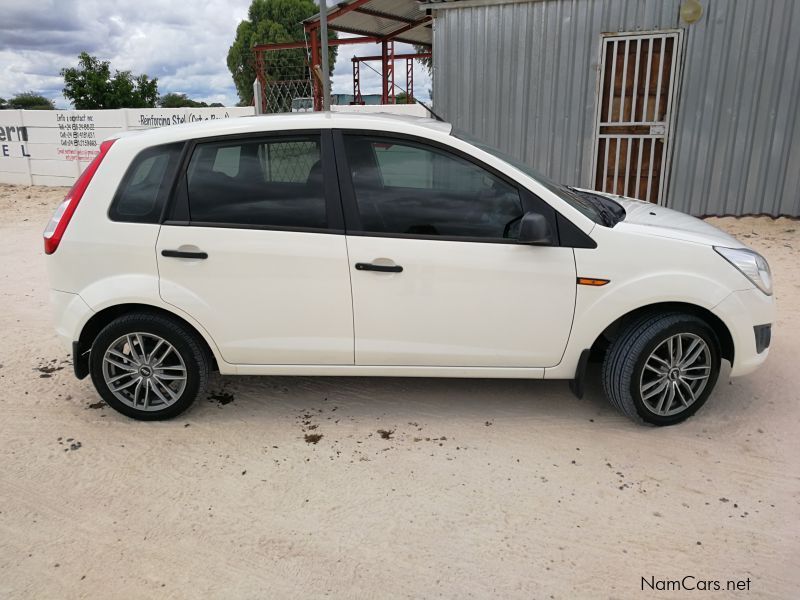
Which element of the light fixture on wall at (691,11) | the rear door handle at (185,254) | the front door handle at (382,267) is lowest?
the front door handle at (382,267)

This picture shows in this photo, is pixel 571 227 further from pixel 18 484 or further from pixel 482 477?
pixel 18 484

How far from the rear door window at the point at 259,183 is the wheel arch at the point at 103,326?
0.58 meters

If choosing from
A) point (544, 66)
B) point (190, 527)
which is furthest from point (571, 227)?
point (544, 66)

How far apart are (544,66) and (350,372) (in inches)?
289

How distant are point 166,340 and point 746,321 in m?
3.26

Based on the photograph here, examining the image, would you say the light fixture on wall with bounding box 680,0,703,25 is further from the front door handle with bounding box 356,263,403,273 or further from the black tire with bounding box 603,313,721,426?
the front door handle with bounding box 356,263,403,273

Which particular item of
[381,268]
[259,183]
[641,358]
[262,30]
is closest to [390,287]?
[381,268]

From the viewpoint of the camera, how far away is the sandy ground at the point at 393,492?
2.54 meters

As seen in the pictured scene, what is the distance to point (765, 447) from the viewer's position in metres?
3.44

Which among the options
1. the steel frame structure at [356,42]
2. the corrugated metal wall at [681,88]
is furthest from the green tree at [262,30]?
the corrugated metal wall at [681,88]

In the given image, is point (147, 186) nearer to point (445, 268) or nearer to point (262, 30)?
point (445, 268)

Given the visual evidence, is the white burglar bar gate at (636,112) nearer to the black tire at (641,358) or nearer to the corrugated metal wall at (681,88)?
the corrugated metal wall at (681,88)

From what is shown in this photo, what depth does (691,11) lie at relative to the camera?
848 centimetres

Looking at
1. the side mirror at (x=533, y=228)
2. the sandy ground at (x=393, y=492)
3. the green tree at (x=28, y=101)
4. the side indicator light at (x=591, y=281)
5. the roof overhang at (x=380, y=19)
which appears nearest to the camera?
the sandy ground at (x=393, y=492)
